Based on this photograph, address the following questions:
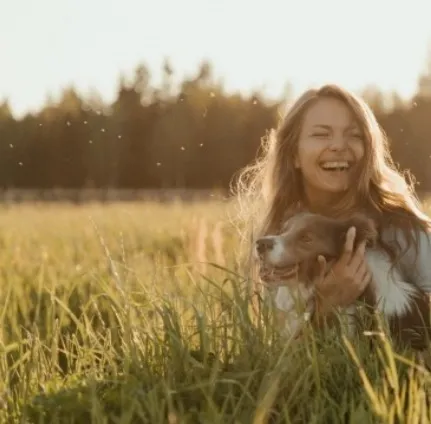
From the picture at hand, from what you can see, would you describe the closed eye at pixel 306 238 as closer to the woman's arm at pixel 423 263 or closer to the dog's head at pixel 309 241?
the dog's head at pixel 309 241

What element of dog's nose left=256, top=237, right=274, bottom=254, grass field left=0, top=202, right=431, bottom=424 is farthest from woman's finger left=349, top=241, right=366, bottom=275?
grass field left=0, top=202, right=431, bottom=424

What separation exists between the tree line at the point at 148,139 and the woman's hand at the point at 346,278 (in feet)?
153

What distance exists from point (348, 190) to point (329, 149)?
25 cm

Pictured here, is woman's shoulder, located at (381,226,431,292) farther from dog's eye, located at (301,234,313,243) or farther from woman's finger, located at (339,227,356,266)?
dog's eye, located at (301,234,313,243)

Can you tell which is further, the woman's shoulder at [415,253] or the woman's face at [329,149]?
the woman's face at [329,149]

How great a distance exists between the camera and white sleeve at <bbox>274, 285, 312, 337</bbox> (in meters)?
3.39

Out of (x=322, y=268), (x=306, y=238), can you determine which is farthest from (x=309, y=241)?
(x=322, y=268)

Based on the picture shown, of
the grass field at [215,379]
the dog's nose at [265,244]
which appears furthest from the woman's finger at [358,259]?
the grass field at [215,379]

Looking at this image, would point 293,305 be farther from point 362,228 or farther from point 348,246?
point 362,228

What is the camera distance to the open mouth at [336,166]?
4695 millimetres

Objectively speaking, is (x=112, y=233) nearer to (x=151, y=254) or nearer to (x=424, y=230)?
(x=151, y=254)

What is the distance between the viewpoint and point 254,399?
3.20 meters

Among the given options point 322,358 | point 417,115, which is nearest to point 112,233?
point 322,358

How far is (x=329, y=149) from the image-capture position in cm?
470
